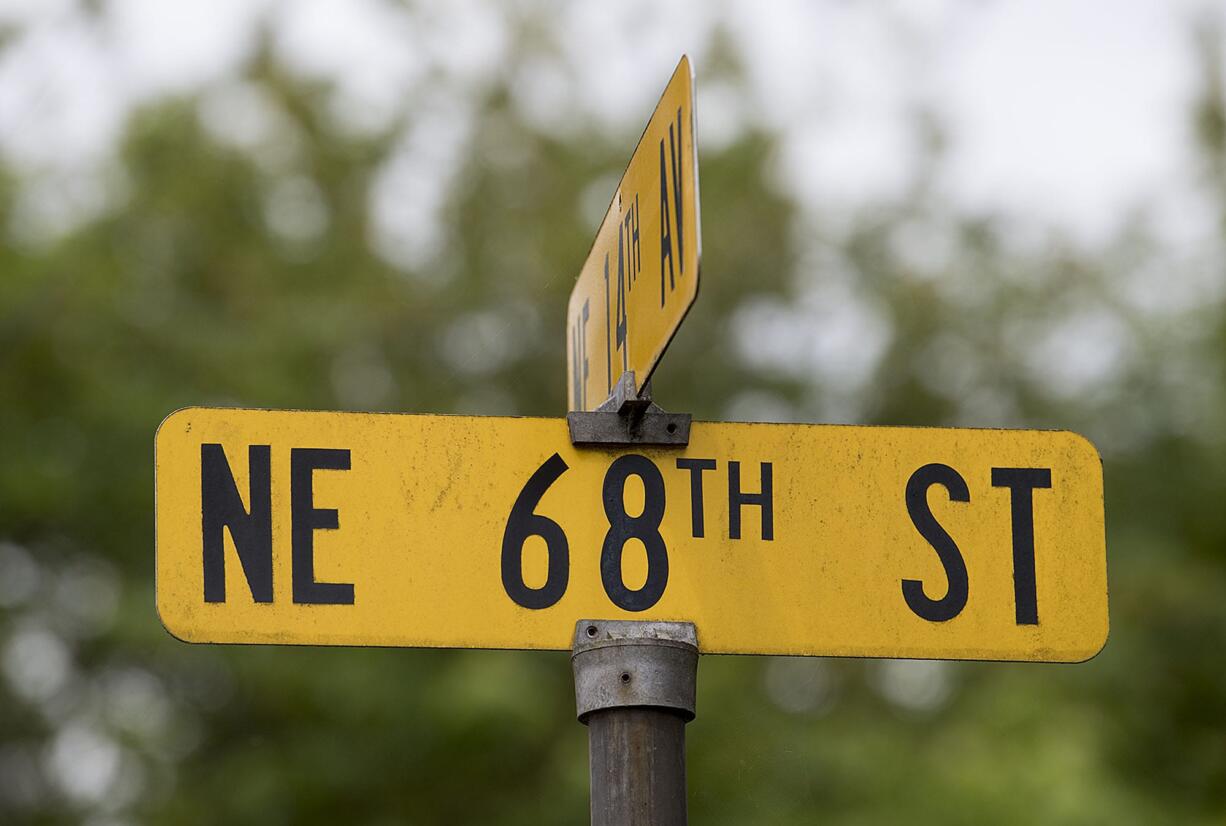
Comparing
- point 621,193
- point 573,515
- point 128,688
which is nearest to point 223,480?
point 573,515

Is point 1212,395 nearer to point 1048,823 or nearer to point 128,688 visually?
point 1048,823

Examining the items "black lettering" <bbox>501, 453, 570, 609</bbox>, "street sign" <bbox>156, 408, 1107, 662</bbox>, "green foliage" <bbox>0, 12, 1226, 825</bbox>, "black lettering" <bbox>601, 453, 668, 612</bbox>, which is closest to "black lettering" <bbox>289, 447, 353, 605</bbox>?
"street sign" <bbox>156, 408, 1107, 662</bbox>

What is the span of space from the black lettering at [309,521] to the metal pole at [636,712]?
0.28 metres

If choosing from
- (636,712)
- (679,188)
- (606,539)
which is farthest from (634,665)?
(679,188)

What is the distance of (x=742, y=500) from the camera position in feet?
6.64

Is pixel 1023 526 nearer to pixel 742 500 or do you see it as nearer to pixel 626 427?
pixel 742 500

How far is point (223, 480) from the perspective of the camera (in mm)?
1970

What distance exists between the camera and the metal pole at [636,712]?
5.98 feet

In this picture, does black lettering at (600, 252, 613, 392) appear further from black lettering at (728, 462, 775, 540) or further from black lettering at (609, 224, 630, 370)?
black lettering at (728, 462, 775, 540)

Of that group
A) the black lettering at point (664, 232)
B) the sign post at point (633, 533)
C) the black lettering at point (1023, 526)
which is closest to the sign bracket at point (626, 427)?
the sign post at point (633, 533)

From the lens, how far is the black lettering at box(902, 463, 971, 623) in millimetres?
2027

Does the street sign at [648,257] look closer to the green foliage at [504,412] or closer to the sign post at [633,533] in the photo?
the sign post at [633,533]

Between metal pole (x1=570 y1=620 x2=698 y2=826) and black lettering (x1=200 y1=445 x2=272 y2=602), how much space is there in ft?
1.16

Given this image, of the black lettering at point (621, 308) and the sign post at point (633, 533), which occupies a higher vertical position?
the black lettering at point (621, 308)
